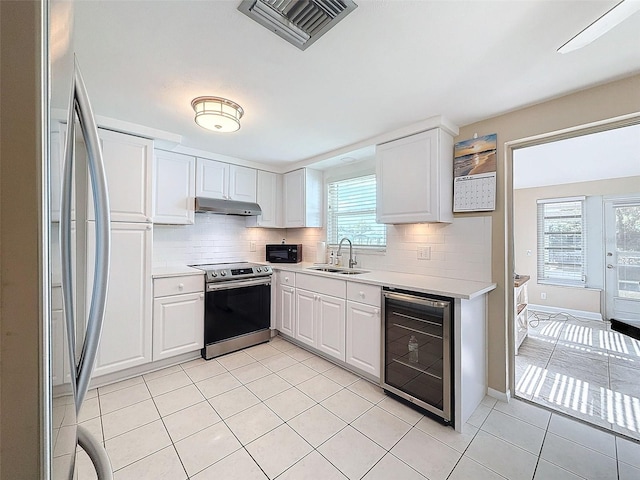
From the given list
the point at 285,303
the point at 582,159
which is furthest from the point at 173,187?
the point at 582,159

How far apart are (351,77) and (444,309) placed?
1.72m

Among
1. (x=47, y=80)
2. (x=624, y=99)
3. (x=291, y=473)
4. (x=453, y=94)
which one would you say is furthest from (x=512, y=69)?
(x=291, y=473)

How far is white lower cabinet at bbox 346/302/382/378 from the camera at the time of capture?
2.38 meters

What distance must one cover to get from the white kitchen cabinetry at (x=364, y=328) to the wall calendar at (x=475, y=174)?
3.68 feet

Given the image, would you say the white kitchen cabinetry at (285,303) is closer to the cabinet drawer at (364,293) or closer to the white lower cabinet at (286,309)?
the white lower cabinet at (286,309)

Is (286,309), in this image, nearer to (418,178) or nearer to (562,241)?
(418,178)

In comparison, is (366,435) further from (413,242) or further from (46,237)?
(46,237)

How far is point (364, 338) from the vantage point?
8.13ft

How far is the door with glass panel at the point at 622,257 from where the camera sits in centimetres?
374

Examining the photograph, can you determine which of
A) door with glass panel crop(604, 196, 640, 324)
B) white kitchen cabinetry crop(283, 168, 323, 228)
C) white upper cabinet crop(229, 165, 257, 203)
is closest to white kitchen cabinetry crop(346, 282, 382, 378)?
white kitchen cabinetry crop(283, 168, 323, 228)

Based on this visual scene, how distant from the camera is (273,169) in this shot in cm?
398

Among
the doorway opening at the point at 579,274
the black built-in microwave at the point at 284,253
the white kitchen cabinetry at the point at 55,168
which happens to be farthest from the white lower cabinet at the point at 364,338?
the white kitchen cabinetry at the point at 55,168

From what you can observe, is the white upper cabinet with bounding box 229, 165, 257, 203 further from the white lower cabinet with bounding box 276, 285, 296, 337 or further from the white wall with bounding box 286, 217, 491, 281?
the white wall with bounding box 286, 217, 491, 281

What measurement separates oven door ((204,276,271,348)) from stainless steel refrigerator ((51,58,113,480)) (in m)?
2.19
